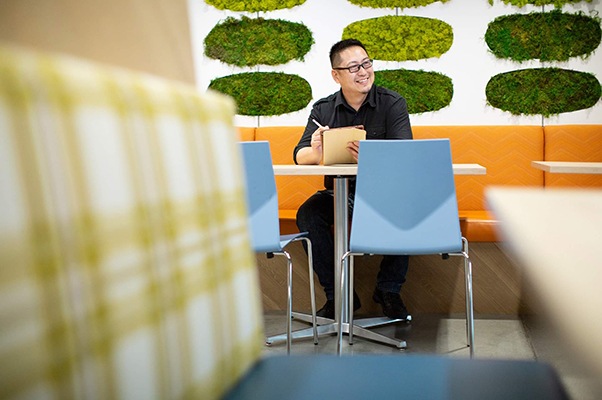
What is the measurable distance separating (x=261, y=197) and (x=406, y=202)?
0.61m

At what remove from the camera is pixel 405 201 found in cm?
294

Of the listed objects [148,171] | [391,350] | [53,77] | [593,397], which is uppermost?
[53,77]

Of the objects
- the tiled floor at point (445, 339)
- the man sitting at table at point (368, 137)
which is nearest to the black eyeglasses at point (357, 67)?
the man sitting at table at point (368, 137)

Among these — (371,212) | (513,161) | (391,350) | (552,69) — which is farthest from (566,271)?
(552,69)

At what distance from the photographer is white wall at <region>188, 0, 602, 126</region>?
4.78 m

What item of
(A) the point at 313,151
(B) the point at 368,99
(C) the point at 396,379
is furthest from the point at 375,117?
(C) the point at 396,379

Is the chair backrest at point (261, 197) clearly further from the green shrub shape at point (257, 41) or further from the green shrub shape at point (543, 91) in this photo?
the green shrub shape at point (543, 91)

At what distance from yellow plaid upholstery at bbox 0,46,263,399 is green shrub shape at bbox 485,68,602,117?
395 cm

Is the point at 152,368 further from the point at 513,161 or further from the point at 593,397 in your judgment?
the point at 513,161

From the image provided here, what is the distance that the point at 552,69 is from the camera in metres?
4.77

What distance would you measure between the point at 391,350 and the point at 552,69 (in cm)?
249

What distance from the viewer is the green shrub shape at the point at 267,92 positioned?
5.04 m

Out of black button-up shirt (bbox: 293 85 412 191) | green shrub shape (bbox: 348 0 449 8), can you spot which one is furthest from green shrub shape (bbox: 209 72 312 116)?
black button-up shirt (bbox: 293 85 412 191)

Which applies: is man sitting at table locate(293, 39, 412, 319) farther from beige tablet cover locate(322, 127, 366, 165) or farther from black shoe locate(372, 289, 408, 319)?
beige tablet cover locate(322, 127, 366, 165)
